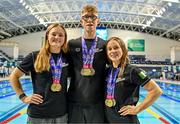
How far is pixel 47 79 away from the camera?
10.6ft

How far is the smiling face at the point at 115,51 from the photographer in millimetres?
3221

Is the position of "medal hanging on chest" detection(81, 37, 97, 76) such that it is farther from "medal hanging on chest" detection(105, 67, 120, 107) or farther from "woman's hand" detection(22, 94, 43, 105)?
"woman's hand" detection(22, 94, 43, 105)

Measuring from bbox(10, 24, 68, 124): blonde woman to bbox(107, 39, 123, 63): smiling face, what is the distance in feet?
1.60

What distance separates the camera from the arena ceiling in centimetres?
2952

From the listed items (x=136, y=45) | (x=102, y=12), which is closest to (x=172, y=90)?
(x=102, y=12)

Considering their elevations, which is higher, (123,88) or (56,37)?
(56,37)

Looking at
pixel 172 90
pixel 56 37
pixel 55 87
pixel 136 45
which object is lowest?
pixel 172 90

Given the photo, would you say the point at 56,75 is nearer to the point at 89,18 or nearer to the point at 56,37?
the point at 56,37

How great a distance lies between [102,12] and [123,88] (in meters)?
33.1

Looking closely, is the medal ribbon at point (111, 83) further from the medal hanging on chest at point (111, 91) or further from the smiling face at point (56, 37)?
the smiling face at point (56, 37)

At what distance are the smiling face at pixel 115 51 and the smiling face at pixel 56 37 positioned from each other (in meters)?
0.51

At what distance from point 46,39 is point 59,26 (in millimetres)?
193

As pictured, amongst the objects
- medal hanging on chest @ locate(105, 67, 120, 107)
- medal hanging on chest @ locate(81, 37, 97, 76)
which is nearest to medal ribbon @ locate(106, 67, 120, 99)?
medal hanging on chest @ locate(105, 67, 120, 107)

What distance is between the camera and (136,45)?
41250 millimetres
